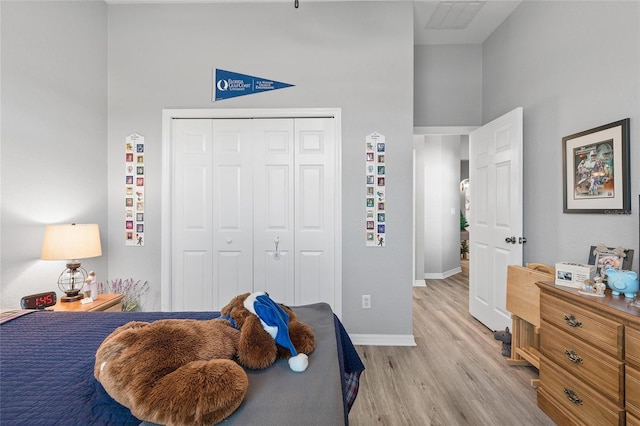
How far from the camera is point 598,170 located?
1.85 meters

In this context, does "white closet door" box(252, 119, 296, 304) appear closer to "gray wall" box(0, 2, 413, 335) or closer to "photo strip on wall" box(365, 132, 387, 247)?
"gray wall" box(0, 2, 413, 335)

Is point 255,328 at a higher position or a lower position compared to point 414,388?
higher

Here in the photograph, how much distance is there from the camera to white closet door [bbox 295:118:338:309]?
263cm

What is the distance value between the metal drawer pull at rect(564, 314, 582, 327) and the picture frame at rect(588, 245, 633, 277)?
14.3 inches

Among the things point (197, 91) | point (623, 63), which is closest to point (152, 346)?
point (197, 91)

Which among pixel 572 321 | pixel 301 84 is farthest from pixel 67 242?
pixel 572 321

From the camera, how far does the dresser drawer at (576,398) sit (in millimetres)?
1329

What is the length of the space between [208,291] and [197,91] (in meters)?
1.87

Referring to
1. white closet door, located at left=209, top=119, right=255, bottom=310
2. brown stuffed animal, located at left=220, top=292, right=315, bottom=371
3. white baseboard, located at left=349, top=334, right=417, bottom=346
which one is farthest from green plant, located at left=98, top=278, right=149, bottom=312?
white baseboard, located at left=349, top=334, right=417, bottom=346

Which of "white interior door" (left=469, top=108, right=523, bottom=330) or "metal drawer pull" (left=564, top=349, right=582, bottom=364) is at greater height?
"white interior door" (left=469, top=108, right=523, bottom=330)

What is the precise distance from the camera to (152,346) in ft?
2.80

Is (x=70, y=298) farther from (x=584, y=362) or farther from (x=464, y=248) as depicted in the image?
(x=464, y=248)

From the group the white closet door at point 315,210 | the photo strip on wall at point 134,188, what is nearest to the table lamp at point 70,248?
the photo strip on wall at point 134,188

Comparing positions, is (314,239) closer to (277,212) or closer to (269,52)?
(277,212)
